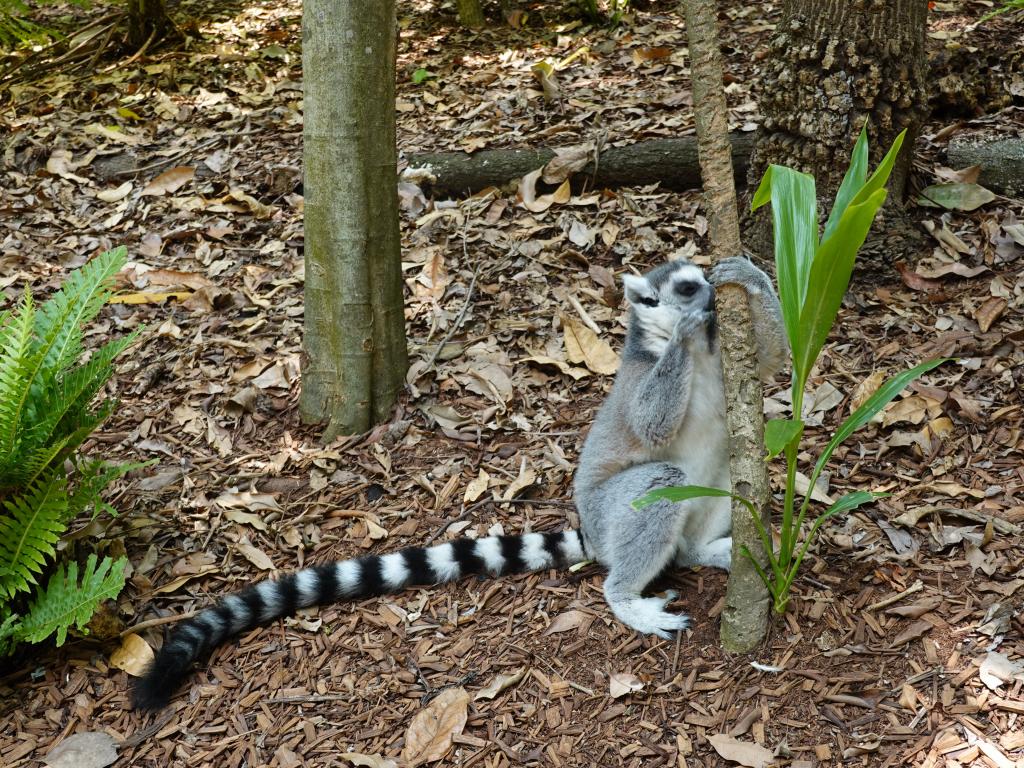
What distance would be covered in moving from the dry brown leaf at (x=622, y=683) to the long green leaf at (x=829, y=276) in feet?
4.20

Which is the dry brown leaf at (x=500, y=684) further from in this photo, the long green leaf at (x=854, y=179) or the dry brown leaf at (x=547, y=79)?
the dry brown leaf at (x=547, y=79)

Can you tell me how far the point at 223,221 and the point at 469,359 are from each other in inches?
101

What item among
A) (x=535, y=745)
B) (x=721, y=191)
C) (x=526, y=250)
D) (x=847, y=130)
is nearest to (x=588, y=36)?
(x=526, y=250)

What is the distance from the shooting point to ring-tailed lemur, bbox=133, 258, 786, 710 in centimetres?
376

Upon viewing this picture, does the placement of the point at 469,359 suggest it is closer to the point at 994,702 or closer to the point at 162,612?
the point at 162,612

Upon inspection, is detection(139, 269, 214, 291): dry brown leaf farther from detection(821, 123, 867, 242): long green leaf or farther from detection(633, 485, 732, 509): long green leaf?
detection(821, 123, 867, 242): long green leaf

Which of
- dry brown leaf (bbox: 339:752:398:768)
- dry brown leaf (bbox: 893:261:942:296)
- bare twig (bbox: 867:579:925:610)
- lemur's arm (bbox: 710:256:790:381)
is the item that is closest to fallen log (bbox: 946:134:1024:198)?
dry brown leaf (bbox: 893:261:942:296)

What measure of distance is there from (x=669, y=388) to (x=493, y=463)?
124 cm

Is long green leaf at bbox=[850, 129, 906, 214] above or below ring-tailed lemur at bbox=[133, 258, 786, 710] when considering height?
above

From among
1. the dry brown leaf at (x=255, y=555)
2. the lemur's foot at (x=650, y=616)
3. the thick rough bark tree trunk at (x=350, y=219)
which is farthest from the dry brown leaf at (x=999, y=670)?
the thick rough bark tree trunk at (x=350, y=219)

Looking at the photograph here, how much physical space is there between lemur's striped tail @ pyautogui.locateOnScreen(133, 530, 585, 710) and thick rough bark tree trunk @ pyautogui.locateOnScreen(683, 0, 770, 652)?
1009 millimetres

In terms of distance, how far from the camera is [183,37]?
942 cm

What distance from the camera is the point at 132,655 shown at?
3832 millimetres

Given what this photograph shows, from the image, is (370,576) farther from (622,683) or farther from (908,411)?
(908,411)
